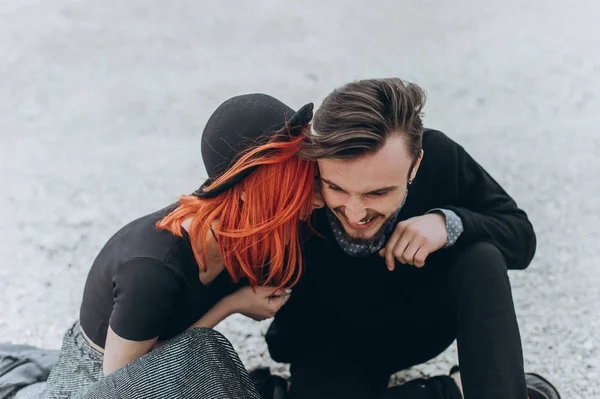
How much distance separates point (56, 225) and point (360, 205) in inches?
61.7

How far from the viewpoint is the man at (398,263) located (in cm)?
141

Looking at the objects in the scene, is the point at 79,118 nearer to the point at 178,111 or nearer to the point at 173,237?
the point at 178,111

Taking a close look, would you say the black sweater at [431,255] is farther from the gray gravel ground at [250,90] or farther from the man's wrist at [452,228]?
the gray gravel ground at [250,90]

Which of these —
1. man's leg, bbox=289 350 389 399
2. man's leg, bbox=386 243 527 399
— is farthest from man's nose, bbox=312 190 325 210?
man's leg, bbox=289 350 389 399

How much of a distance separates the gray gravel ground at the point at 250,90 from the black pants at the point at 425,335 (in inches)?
10.3

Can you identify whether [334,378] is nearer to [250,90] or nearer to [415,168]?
[415,168]

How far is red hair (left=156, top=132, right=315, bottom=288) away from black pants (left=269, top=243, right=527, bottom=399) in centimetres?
29

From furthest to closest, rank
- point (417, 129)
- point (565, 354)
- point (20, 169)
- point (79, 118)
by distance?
point (79, 118) → point (20, 169) → point (565, 354) → point (417, 129)

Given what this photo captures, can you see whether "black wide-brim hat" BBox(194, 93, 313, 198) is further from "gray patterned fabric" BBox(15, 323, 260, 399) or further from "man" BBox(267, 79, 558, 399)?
"gray patterned fabric" BBox(15, 323, 260, 399)

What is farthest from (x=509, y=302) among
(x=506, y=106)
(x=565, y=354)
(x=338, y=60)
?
(x=338, y=60)

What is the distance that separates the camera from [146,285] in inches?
Result: 56.9

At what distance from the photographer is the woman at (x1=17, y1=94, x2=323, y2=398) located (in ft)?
4.73

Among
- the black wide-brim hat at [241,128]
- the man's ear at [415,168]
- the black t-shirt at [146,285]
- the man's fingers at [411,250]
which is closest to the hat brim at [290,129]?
the black wide-brim hat at [241,128]

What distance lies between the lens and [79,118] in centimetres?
314
